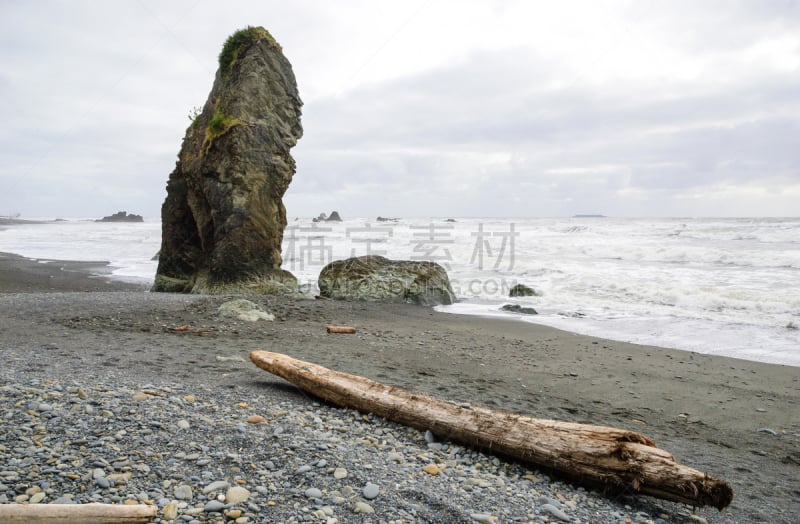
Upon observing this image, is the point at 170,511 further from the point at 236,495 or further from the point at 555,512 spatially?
the point at 555,512

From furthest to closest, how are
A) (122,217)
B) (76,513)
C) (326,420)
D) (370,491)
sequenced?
1. (122,217)
2. (326,420)
3. (370,491)
4. (76,513)

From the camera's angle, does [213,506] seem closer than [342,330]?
Yes

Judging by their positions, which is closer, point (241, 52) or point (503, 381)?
point (503, 381)

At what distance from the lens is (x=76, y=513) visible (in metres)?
2.08

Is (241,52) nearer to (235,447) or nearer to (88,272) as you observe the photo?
(88,272)

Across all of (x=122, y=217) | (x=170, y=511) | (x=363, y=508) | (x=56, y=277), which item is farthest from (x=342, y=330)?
(x=122, y=217)

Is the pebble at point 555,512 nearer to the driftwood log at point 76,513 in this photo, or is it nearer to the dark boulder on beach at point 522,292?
the driftwood log at point 76,513

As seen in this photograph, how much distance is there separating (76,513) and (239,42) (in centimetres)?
1185

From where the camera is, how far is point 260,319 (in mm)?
7941

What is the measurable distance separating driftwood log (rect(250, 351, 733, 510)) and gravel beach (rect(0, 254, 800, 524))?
0.32ft

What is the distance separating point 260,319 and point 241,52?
23.0 feet

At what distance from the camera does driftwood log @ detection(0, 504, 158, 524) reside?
6.59 ft

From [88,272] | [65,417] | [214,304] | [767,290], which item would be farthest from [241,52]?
[767,290]

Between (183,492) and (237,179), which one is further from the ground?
(237,179)
